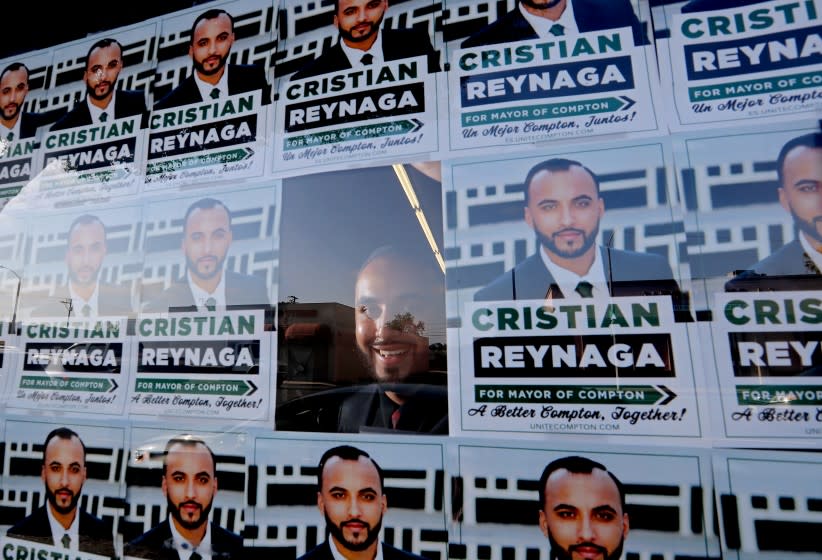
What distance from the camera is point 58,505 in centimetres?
160

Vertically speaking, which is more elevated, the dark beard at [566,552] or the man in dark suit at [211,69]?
the man in dark suit at [211,69]

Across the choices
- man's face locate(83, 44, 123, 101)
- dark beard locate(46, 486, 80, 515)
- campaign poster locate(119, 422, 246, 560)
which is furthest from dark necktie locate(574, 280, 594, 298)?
man's face locate(83, 44, 123, 101)

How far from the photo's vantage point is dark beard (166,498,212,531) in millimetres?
1413

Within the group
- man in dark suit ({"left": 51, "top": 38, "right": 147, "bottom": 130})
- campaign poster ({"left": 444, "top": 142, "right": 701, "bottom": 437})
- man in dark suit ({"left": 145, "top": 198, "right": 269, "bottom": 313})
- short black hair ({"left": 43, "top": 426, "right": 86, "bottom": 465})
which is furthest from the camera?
man in dark suit ({"left": 51, "top": 38, "right": 147, "bottom": 130})

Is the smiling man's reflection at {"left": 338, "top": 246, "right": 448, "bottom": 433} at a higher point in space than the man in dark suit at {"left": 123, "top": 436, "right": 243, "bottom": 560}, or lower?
higher

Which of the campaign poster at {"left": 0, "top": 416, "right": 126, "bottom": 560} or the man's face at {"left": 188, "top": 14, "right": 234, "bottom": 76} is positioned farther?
the man's face at {"left": 188, "top": 14, "right": 234, "bottom": 76}

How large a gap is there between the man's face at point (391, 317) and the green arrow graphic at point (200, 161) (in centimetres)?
66

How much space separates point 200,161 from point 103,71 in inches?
28.3

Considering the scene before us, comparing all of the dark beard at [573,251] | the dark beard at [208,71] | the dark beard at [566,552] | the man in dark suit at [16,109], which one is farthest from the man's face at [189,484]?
the man in dark suit at [16,109]

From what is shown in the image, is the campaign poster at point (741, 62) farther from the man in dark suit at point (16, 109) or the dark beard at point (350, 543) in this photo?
the man in dark suit at point (16, 109)

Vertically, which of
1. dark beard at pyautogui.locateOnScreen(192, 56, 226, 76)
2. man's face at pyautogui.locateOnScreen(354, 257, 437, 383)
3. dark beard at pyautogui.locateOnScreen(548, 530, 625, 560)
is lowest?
dark beard at pyautogui.locateOnScreen(548, 530, 625, 560)

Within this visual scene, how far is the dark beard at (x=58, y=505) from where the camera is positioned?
62.0 inches

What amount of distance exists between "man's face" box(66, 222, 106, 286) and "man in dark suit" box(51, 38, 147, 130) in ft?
1.59

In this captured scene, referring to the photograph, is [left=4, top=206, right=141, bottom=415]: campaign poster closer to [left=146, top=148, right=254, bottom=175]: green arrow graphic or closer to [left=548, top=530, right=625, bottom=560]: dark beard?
[left=146, top=148, right=254, bottom=175]: green arrow graphic
